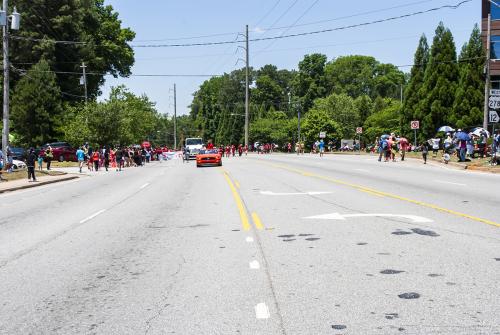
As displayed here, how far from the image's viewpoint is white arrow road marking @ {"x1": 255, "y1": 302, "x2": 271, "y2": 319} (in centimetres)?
517

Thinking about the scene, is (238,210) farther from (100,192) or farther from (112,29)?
(112,29)

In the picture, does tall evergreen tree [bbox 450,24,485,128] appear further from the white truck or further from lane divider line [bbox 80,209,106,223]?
lane divider line [bbox 80,209,106,223]

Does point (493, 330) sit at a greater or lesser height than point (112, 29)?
lesser

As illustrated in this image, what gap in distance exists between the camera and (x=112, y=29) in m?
76.8

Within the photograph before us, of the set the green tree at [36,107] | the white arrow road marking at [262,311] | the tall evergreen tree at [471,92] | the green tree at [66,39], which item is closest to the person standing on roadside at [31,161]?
the white arrow road marking at [262,311]

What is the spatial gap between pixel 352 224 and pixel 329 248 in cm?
→ 247

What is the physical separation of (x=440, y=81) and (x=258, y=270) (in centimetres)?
5135

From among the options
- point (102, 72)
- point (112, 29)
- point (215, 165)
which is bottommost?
point (215, 165)

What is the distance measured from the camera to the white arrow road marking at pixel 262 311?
517 centimetres

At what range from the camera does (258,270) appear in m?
7.01

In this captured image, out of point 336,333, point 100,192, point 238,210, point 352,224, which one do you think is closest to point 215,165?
point 100,192

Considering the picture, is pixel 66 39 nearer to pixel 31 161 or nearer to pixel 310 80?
pixel 31 161

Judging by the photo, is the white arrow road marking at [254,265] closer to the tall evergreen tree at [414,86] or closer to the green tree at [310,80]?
the tall evergreen tree at [414,86]

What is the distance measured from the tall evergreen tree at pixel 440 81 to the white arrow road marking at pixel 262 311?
51.6m
